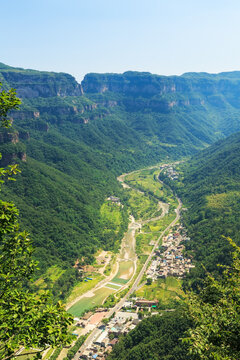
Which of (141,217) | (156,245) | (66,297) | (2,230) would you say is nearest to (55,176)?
(141,217)

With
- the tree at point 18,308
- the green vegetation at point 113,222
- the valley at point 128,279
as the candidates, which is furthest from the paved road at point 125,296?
the tree at point 18,308

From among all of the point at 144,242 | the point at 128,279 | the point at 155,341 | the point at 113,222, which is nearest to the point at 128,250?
the point at 144,242

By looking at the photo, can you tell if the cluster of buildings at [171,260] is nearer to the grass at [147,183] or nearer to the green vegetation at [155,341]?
the green vegetation at [155,341]

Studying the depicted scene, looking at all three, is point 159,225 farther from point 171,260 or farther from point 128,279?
point 128,279

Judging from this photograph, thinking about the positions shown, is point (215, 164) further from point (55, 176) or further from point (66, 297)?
point (66, 297)

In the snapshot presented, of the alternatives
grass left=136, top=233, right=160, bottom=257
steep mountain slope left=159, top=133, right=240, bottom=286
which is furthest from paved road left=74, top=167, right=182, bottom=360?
steep mountain slope left=159, top=133, right=240, bottom=286

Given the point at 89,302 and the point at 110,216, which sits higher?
the point at 110,216
